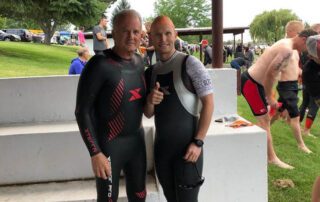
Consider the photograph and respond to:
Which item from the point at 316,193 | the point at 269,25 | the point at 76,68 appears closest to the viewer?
the point at 316,193

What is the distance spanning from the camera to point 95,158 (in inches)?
96.8

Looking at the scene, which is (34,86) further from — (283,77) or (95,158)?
(283,77)

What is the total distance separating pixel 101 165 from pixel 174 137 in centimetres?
55

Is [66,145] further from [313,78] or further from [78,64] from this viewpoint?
[78,64]

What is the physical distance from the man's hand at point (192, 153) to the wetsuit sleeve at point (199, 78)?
365 mm

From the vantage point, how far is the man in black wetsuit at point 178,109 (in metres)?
2.54

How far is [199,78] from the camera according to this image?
8.29 ft

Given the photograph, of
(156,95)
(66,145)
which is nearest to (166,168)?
(156,95)

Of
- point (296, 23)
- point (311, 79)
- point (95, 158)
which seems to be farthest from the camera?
point (296, 23)

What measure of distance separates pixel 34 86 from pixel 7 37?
48.0m

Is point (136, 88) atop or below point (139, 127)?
atop

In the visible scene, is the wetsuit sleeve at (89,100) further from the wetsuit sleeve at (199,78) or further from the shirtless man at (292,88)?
the shirtless man at (292,88)

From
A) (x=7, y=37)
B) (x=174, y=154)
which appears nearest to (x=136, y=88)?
(x=174, y=154)

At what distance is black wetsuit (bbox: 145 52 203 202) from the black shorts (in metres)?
3.61
